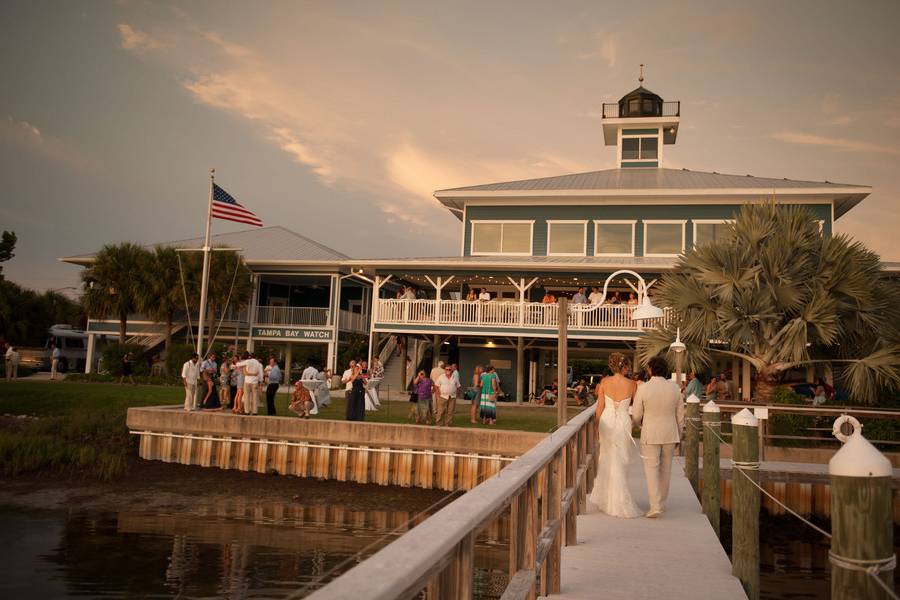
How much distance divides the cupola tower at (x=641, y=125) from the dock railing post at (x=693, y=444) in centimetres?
2405

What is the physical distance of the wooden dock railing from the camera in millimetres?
1497

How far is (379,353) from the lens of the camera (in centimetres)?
3509

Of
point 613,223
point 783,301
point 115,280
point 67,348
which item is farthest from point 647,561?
point 67,348

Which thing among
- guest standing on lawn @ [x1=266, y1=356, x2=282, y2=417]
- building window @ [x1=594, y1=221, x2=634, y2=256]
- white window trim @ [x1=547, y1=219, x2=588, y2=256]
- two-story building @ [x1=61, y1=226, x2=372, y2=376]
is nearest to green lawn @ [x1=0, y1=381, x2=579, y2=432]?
guest standing on lawn @ [x1=266, y1=356, x2=282, y2=417]

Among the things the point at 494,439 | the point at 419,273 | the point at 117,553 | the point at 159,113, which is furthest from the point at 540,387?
the point at 159,113

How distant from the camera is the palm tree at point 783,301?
714 inches

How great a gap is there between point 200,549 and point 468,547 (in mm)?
12665

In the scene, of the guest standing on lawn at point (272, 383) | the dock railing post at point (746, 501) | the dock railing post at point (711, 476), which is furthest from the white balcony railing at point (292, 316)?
the dock railing post at point (746, 501)

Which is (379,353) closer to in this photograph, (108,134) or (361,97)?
(361,97)

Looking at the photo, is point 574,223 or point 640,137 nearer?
point 574,223

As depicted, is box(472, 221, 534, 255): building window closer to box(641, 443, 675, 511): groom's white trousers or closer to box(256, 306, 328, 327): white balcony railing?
box(256, 306, 328, 327): white balcony railing

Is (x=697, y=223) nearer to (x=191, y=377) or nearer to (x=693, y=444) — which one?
(x=693, y=444)

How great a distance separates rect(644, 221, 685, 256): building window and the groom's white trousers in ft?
70.3

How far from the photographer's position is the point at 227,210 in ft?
85.1
